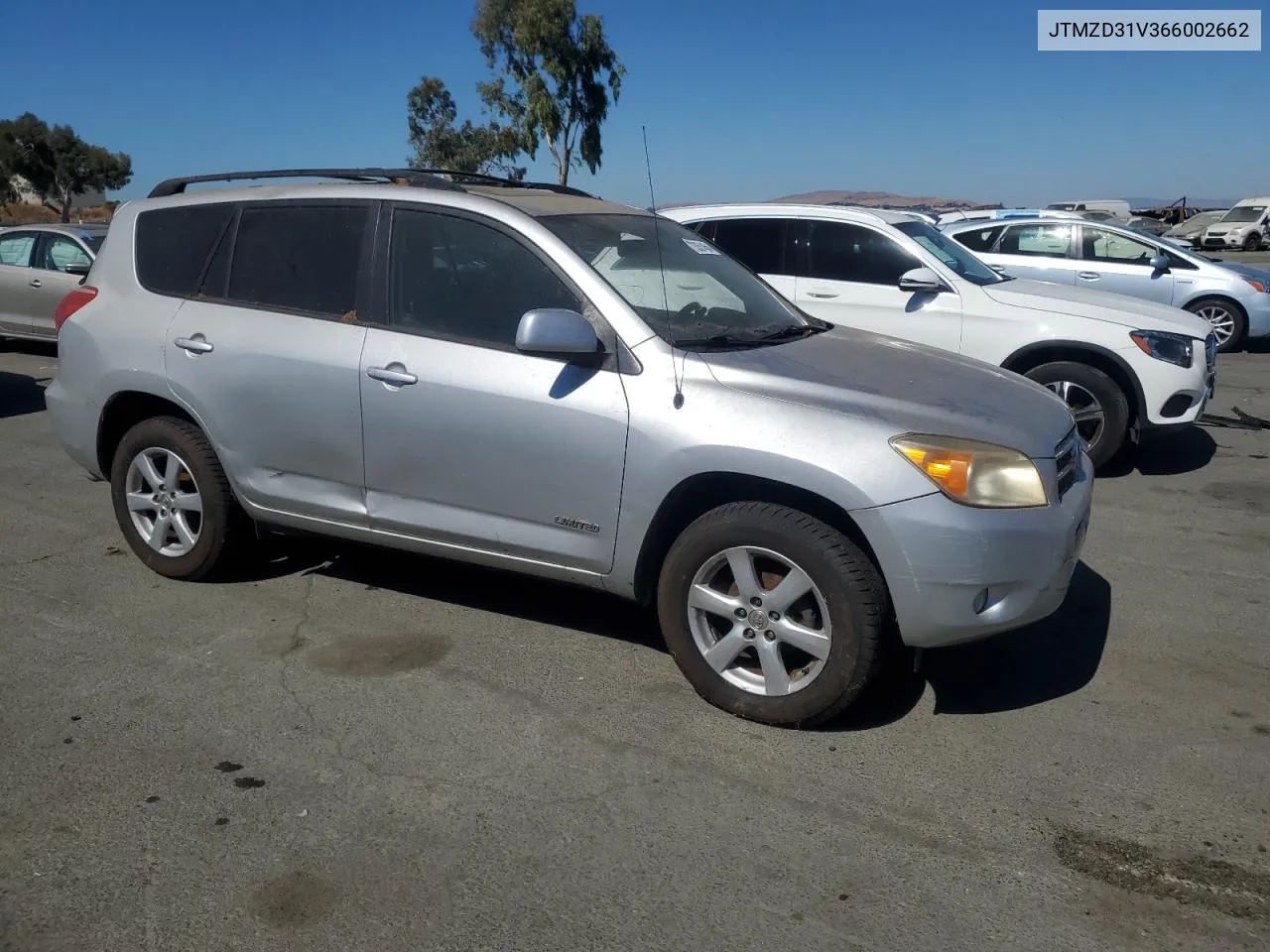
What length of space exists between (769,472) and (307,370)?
80.4 inches

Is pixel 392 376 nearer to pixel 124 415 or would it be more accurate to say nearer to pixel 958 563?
Answer: pixel 124 415

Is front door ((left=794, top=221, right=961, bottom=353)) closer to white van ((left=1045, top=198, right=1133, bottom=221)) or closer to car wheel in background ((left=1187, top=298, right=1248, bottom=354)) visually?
car wheel in background ((left=1187, top=298, right=1248, bottom=354))

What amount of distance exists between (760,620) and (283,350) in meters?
2.31

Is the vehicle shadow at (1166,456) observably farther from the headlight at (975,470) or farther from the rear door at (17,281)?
the rear door at (17,281)

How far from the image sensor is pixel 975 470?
3.67 meters

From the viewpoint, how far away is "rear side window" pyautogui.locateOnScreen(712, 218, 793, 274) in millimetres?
8570

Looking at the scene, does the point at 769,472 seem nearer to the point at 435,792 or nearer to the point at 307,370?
the point at 435,792

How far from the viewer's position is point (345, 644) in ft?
15.4

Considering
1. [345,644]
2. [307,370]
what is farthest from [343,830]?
[307,370]

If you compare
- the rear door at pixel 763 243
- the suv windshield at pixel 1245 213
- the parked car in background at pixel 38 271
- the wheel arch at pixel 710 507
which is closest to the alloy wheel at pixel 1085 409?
the rear door at pixel 763 243

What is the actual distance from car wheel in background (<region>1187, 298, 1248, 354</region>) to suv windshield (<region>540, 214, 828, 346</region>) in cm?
1032

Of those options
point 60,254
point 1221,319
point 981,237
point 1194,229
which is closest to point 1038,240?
point 981,237

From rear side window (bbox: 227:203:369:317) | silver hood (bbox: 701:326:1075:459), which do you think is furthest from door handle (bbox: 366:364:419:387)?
silver hood (bbox: 701:326:1075:459)

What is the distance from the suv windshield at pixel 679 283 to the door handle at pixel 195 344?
165 cm
